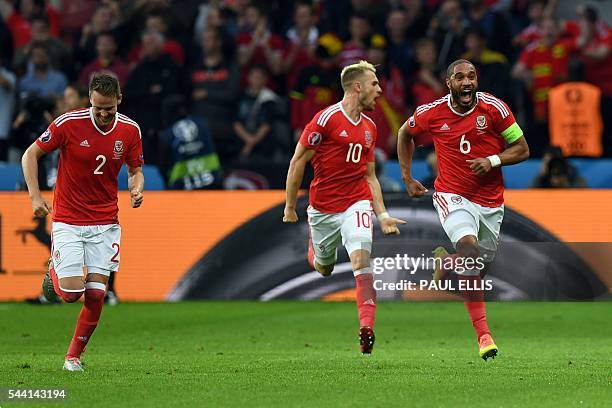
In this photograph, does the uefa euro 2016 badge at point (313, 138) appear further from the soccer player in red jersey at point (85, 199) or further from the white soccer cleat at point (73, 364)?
the white soccer cleat at point (73, 364)

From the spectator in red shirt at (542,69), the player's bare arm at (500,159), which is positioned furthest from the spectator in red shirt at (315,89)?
the player's bare arm at (500,159)

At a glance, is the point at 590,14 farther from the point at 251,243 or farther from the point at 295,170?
the point at 295,170

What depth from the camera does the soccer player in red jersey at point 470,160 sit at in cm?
1120

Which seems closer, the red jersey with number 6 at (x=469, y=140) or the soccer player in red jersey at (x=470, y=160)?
the soccer player in red jersey at (x=470, y=160)

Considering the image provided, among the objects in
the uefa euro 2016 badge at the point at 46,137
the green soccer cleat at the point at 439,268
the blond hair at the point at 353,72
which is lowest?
Result: the green soccer cleat at the point at 439,268

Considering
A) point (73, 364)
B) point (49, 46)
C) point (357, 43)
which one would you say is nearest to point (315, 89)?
point (357, 43)

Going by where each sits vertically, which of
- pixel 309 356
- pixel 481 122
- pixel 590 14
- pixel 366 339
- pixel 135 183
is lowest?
pixel 309 356

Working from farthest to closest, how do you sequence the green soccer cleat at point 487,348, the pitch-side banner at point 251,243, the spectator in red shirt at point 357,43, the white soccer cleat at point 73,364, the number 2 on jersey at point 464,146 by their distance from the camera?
1. the spectator in red shirt at point 357,43
2. the pitch-side banner at point 251,243
3. the number 2 on jersey at point 464,146
4. the green soccer cleat at point 487,348
5. the white soccer cleat at point 73,364

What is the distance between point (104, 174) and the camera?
10.7 m

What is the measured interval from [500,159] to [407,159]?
1.02 metres

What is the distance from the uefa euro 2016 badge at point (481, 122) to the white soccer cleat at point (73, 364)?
12.6ft

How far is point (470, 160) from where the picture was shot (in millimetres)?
11422

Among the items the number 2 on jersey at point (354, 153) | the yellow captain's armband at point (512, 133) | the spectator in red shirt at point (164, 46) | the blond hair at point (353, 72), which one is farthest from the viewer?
the spectator in red shirt at point (164, 46)

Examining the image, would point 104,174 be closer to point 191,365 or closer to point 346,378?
point 191,365
